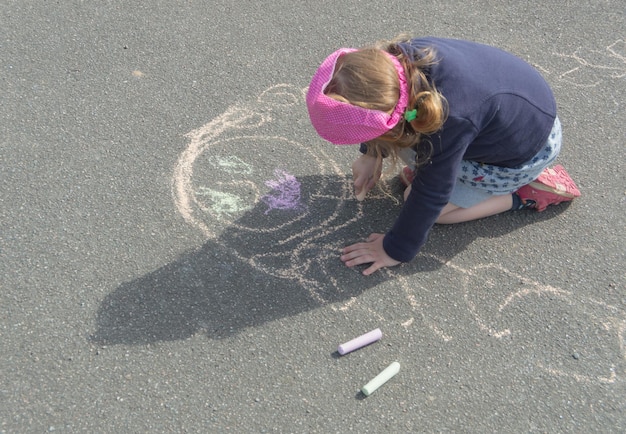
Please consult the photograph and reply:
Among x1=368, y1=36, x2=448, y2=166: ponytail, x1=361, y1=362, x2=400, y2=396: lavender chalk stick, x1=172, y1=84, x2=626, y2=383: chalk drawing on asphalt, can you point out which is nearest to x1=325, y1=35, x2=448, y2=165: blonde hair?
x1=368, y1=36, x2=448, y2=166: ponytail

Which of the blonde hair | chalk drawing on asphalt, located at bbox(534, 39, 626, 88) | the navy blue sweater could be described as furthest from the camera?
chalk drawing on asphalt, located at bbox(534, 39, 626, 88)

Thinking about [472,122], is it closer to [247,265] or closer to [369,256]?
[369,256]

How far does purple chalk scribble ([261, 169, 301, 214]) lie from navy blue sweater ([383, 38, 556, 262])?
482mm

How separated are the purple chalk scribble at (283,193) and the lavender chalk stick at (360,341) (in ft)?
2.18

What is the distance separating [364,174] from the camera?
8.27ft

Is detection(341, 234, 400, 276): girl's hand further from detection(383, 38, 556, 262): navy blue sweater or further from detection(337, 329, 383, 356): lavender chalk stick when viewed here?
detection(337, 329, 383, 356): lavender chalk stick

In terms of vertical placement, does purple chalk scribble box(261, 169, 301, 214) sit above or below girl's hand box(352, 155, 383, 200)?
below

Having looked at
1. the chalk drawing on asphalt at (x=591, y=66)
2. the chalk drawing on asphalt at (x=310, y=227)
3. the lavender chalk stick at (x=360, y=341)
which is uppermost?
the chalk drawing on asphalt at (x=591, y=66)

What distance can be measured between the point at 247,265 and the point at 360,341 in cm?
53

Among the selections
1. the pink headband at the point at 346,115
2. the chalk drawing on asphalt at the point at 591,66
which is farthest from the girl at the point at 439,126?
the chalk drawing on asphalt at the point at 591,66

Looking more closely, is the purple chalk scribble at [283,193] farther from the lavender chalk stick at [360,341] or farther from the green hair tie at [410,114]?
the green hair tie at [410,114]

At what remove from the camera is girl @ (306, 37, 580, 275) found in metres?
1.83

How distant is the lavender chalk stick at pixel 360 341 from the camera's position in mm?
2086

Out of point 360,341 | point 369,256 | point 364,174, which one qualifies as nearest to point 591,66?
point 364,174
